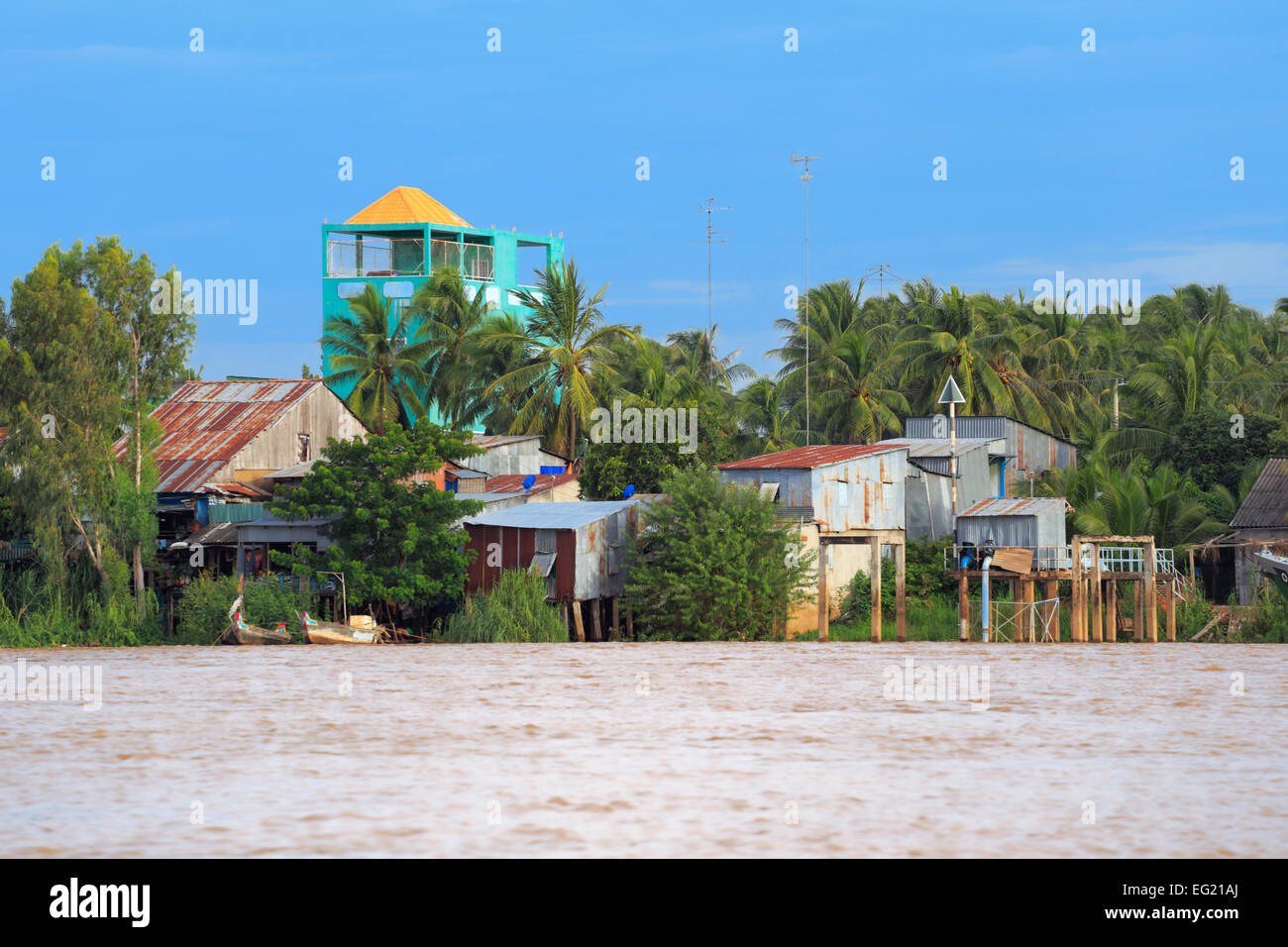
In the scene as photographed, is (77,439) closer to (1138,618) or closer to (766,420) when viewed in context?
(1138,618)

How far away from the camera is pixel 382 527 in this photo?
111 feet

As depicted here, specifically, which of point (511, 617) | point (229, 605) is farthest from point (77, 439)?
point (511, 617)

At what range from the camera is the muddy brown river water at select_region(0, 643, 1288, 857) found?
46.0 feet

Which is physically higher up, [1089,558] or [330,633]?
[1089,558]

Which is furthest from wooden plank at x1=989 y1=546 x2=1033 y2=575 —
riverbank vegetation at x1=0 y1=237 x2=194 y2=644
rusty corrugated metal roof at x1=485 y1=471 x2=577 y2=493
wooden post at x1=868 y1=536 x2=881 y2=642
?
riverbank vegetation at x1=0 y1=237 x2=194 y2=644

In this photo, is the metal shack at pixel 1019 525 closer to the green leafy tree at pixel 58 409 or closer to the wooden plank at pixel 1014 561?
the wooden plank at pixel 1014 561

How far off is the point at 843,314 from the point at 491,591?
26.2 metres

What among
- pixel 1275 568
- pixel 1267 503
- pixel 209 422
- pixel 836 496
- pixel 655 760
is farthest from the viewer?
pixel 209 422

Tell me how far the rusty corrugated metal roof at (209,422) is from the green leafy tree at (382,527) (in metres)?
5.04

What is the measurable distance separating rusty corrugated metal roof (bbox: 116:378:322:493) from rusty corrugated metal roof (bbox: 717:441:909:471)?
A: 12.7 metres

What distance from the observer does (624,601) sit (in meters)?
35.9

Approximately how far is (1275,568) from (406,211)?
1472 inches

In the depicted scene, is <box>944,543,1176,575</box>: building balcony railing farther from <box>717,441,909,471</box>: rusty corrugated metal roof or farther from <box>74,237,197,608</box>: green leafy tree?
<box>74,237,197,608</box>: green leafy tree

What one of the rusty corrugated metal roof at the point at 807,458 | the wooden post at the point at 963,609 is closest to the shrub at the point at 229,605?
the rusty corrugated metal roof at the point at 807,458
